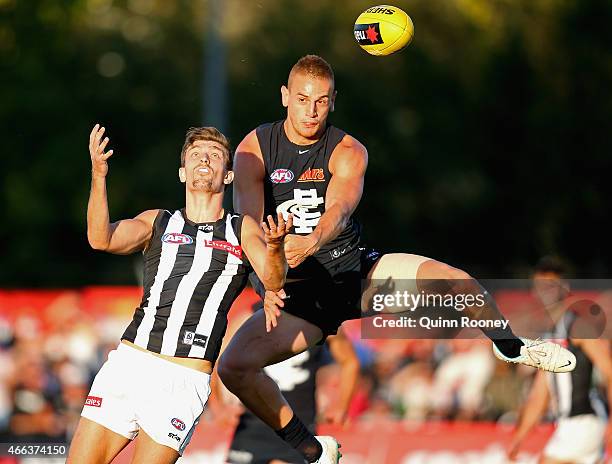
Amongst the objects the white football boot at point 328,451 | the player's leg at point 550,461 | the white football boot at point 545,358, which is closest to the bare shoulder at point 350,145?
the white football boot at point 545,358

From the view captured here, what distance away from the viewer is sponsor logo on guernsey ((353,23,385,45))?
8.52 m

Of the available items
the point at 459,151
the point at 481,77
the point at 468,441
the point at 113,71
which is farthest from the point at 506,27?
the point at 468,441

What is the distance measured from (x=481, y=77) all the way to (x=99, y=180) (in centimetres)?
2528

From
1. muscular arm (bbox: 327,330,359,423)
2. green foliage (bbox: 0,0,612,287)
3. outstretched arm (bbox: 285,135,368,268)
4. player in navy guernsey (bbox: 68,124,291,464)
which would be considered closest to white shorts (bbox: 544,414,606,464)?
muscular arm (bbox: 327,330,359,423)

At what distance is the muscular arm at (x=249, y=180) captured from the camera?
26.2 feet

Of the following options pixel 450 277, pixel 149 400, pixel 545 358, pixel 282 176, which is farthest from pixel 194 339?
pixel 545 358

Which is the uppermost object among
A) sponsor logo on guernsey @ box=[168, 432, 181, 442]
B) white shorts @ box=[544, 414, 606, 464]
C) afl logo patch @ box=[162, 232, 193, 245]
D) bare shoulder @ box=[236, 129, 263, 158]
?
bare shoulder @ box=[236, 129, 263, 158]

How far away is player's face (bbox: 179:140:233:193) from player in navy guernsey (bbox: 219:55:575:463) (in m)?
0.63

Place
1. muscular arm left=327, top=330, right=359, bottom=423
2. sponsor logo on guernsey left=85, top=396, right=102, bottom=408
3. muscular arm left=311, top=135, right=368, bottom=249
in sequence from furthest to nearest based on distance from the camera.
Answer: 1. muscular arm left=327, top=330, right=359, bottom=423
2. muscular arm left=311, top=135, right=368, bottom=249
3. sponsor logo on guernsey left=85, top=396, right=102, bottom=408

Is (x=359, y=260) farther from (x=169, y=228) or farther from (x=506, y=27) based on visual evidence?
(x=506, y=27)

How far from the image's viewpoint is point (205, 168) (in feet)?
23.9

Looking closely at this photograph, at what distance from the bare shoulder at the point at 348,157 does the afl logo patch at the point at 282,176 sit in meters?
0.28

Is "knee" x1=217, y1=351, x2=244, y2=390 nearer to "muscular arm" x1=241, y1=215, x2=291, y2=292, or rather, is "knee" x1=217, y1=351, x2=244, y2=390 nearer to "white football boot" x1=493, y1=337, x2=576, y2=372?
"muscular arm" x1=241, y1=215, x2=291, y2=292

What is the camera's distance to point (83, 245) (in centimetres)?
3050
